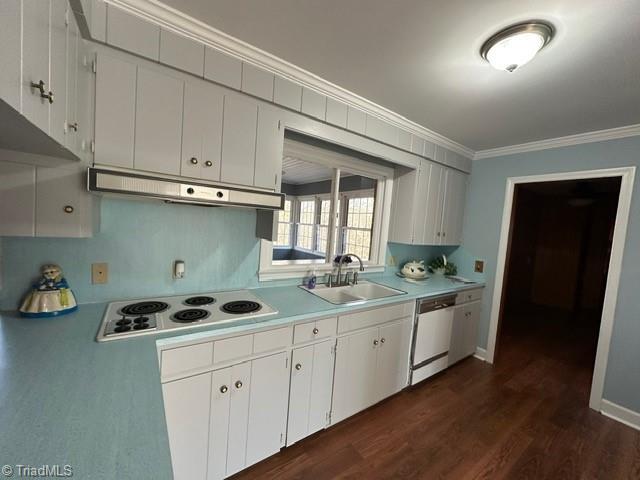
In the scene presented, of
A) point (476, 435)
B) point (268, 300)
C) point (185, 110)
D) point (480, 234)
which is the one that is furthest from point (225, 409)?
point (480, 234)

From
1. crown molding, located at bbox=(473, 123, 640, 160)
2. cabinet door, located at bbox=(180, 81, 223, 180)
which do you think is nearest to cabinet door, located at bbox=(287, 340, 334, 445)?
cabinet door, located at bbox=(180, 81, 223, 180)

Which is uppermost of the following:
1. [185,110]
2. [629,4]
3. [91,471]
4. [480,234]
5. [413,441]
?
[629,4]

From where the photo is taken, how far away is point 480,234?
310cm

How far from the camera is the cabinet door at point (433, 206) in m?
2.78

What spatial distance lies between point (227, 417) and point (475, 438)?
1.79 meters

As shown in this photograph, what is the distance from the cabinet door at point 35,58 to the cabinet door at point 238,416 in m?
1.25

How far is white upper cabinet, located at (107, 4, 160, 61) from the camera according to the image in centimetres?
119

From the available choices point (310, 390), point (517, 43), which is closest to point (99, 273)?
point (310, 390)

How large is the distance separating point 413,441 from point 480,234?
2337mm

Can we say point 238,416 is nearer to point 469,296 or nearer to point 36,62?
point 36,62

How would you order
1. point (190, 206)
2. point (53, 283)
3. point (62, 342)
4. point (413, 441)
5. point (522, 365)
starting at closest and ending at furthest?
point (62, 342) → point (53, 283) → point (190, 206) → point (413, 441) → point (522, 365)

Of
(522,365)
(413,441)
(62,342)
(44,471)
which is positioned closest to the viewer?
(44,471)

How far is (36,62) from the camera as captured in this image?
694 millimetres

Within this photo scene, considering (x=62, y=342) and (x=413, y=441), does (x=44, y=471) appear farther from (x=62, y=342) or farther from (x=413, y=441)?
(x=413, y=441)
